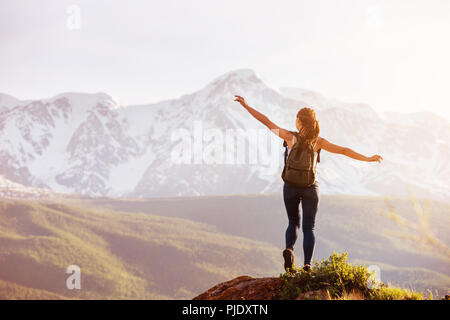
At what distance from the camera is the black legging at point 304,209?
9.43m

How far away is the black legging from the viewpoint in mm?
9430

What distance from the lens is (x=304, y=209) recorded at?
9.73 metres

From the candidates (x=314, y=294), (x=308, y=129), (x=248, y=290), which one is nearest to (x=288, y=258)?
(x=248, y=290)

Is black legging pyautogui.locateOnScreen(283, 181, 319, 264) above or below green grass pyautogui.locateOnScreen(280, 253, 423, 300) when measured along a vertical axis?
above

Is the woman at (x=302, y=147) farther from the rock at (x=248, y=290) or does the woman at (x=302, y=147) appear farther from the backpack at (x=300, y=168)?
the rock at (x=248, y=290)

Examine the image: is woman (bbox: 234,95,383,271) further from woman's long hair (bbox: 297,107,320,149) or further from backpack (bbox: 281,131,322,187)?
backpack (bbox: 281,131,322,187)

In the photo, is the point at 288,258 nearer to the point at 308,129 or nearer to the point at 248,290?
the point at 248,290

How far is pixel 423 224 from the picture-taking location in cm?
341

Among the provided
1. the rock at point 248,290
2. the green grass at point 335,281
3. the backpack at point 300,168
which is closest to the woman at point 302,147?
the backpack at point 300,168

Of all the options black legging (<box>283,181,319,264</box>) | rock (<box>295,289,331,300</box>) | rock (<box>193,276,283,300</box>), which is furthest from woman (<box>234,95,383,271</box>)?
rock (<box>295,289,331,300</box>)

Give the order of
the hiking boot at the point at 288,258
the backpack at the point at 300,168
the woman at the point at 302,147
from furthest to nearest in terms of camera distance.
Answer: the woman at the point at 302,147, the backpack at the point at 300,168, the hiking boot at the point at 288,258

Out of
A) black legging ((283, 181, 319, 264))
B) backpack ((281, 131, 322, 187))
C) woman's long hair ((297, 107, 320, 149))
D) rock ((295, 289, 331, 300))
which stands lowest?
rock ((295, 289, 331, 300))
